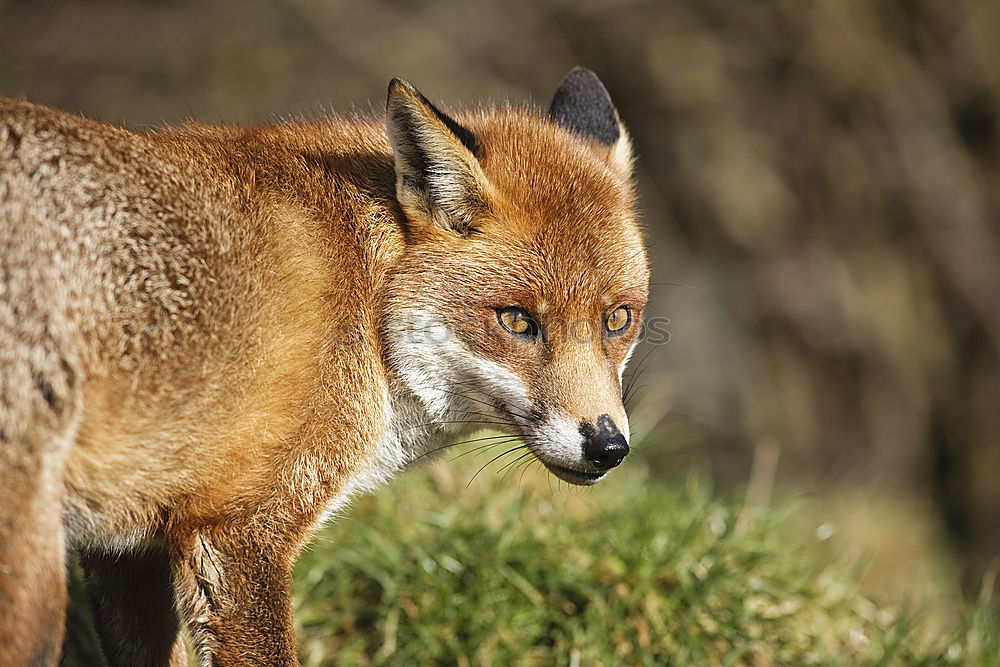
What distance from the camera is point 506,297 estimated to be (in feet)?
11.0

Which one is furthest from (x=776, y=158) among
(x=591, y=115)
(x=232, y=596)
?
(x=232, y=596)

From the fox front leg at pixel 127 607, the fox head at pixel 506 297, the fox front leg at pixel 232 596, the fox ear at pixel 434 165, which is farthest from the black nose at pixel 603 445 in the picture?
the fox front leg at pixel 127 607

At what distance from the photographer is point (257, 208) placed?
321cm

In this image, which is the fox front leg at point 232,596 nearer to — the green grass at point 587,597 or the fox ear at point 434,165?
the green grass at point 587,597

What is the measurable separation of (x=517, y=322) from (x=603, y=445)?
490mm

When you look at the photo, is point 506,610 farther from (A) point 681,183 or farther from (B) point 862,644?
(A) point 681,183

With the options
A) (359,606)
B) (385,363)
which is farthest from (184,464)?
(359,606)

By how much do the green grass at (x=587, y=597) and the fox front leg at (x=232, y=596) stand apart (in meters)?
0.98

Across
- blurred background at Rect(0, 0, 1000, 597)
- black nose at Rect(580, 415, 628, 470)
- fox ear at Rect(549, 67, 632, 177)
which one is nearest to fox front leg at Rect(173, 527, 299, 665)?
black nose at Rect(580, 415, 628, 470)

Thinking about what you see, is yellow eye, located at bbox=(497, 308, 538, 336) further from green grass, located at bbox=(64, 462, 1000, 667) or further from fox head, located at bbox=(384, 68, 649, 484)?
green grass, located at bbox=(64, 462, 1000, 667)

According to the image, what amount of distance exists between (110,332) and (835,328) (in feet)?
28.5

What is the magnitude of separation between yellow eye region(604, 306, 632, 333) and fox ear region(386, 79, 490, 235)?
1.82ft

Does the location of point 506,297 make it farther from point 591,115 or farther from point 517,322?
point 591,115

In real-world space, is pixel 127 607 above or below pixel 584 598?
above
